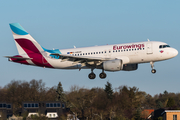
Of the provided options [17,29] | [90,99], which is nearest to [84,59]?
[17,29]

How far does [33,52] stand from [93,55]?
1031 cm

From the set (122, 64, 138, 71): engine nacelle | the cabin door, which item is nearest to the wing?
(122, 64, 138, 71): engine nacelle

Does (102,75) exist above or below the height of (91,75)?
below

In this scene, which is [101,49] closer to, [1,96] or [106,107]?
[106,107]

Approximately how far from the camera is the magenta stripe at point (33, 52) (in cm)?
5562

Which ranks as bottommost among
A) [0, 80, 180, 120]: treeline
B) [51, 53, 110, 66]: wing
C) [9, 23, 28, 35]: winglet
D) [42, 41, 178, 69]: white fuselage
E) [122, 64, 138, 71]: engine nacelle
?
[0, 80, 180, 120]: treeline

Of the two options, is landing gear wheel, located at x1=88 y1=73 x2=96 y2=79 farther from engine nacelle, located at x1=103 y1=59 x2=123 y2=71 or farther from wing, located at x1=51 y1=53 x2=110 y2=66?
engine nacelle, located at x1=103 y1=59 x2=123 y2=71

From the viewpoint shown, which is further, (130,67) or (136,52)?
(130,67)

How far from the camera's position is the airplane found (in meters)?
50.9

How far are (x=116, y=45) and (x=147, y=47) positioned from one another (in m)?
4.67

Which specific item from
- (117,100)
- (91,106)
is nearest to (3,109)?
(91,106)

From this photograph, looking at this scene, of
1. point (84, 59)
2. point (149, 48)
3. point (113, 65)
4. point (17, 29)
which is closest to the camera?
point (113, 65)

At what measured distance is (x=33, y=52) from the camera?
185 ft

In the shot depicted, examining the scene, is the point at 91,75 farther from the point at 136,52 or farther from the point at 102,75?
the point at 136,52
